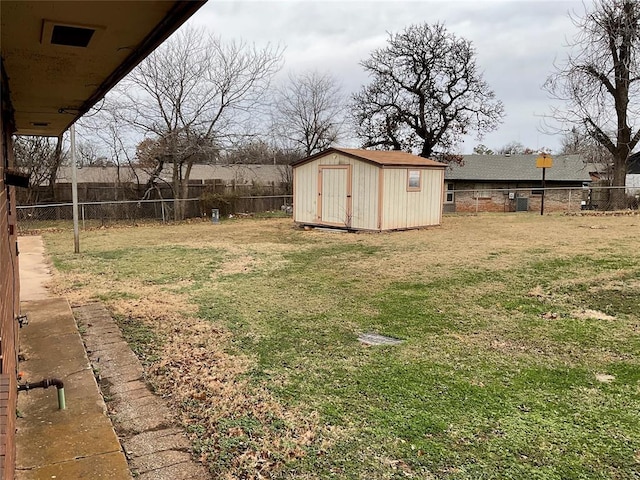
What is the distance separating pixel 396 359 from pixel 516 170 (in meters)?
26.7

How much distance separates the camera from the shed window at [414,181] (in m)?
12.8

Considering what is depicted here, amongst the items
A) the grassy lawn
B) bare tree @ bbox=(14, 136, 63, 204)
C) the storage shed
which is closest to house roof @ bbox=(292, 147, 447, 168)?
the storage shed

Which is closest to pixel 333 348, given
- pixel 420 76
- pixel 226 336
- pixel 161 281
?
pixel 226 336

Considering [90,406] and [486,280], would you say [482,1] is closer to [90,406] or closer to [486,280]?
[486,280]

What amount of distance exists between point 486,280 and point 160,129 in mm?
13450

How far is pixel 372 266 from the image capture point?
24.7 feet

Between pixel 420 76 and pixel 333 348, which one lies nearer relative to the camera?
pixel 333 348

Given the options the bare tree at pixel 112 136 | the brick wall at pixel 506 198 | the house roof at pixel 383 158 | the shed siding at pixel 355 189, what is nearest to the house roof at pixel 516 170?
the brick wall at pixel 506 198

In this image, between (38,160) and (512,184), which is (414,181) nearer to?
(38,160)

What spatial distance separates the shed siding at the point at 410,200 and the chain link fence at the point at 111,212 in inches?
288

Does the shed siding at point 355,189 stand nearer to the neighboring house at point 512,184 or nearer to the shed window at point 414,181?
the shed window at point 414,181

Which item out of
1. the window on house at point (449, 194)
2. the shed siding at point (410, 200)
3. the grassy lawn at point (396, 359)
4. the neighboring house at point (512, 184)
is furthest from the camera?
the window on house at point (449, 194)

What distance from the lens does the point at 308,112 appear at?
25438 millimetres

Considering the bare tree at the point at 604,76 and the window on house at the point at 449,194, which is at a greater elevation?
the bare tree at the point at 604,76
